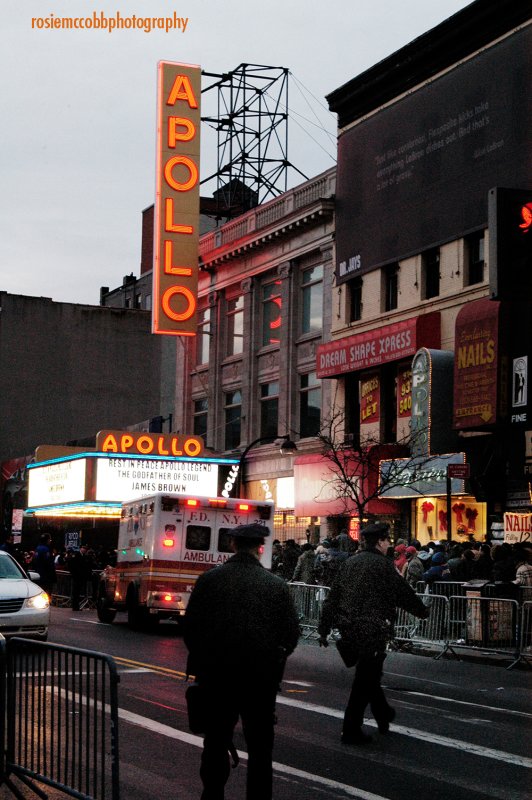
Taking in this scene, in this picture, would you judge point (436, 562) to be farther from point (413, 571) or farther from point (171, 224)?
point (171, 224)

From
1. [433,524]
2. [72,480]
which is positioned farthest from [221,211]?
[433,524]

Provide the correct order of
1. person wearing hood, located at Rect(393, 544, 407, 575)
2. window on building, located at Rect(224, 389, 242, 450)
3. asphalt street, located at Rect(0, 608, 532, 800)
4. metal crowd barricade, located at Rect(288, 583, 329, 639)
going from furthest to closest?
window on building, located at Rect(224, 389, 242, 450), person wearing hood, located at Rect(393, 544, 407, 575), metal crowd barricade, located at Rect(288, 583, 329, 639), asphalt street, located at Rect(0, 608, 532, 800)

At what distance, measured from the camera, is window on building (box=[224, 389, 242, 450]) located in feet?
153

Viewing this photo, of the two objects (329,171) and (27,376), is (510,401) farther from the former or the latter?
(27,376)

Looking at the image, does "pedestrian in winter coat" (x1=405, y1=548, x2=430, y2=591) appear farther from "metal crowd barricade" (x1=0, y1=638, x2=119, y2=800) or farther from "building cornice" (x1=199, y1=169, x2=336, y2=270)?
"building cornice" (x1=199, y1=169, x2=336, y2=270)

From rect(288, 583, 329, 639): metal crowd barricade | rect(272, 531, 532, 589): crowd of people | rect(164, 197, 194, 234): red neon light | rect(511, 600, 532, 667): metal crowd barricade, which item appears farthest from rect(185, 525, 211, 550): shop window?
rect(164, 197, 194, 234): red neon light

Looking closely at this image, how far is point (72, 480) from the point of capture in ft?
128

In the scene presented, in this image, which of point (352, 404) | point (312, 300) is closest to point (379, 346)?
point (352, 404)

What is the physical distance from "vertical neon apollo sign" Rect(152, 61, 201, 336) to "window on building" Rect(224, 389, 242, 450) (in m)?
4.27

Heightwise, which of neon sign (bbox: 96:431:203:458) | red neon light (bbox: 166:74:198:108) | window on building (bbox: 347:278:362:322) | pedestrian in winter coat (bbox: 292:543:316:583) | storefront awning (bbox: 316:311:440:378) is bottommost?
pedestrian in winter coat (bbox: 292:543:316:583)

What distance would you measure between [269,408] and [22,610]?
25.9 metres

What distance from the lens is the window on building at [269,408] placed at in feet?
145

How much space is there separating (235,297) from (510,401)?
63.7 feet

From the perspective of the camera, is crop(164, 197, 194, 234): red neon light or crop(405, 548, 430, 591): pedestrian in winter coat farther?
crop(164, 197, 194, 234): red neon light
